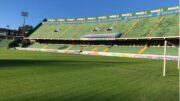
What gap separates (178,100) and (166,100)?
397 millimetres

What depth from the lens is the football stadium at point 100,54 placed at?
1105 centimetres

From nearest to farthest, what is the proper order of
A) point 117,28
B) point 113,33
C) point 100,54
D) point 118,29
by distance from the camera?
point 100,54, point 113,33, point 118,29, point 117,28

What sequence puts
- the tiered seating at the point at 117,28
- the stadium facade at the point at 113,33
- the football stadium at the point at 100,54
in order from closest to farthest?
the football stadium at the point at 100,54 < the stadium facade at the point at 113,33 < the tiered seating at the point at 117,28

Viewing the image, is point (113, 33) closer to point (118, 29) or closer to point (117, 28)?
point (118, 29)

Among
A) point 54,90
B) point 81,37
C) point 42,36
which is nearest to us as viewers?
point 54,90

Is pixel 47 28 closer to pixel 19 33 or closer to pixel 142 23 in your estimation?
pixel 19 33

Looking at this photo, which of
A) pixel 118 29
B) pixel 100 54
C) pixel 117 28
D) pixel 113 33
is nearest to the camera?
pixel 100 54

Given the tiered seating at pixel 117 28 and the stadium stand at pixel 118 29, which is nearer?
the stadium stand at pixel 118 29

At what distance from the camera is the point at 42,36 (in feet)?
313

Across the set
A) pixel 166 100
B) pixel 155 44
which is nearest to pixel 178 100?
pixel 166 100

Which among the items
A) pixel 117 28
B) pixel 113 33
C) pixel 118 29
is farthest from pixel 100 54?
pixel 117 28

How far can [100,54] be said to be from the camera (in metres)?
66.1

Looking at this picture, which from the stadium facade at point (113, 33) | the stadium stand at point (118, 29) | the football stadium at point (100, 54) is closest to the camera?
the football stadium at point (100, 54)

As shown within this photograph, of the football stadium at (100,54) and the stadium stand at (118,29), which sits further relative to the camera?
the stadium stand at (118,29)
